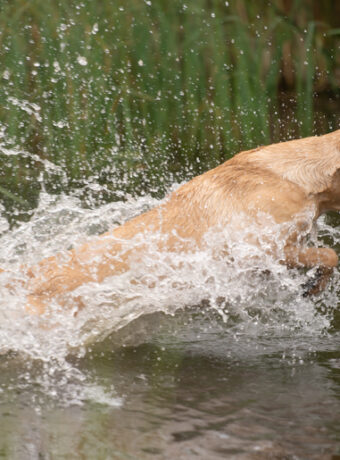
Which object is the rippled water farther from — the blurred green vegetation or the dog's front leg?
the blurred green vegetation

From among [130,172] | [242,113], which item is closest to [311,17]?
[242,113]

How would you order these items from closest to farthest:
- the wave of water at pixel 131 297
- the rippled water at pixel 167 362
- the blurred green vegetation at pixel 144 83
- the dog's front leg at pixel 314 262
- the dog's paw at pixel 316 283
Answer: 1. the rippled water at pixel 167 362
2. the wave of water at pixel 131 297
3. the dog's front leg at pixel 314 262
4. the dog's paw at pixel 316 283
5. the blurred green vegetation at pixel 144 83

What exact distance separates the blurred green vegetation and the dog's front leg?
2011 mm

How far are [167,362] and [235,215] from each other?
0.75 m

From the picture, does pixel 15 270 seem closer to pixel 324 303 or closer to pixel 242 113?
pixel 324 303

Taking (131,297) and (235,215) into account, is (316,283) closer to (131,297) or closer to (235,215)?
(235,215)

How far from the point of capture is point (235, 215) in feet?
12.6

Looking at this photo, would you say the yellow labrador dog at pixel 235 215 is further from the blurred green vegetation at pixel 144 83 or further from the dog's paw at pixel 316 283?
the blurred green vegetation at pixel 144 83

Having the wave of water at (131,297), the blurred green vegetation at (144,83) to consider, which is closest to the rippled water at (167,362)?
the wave of water at (131,297)

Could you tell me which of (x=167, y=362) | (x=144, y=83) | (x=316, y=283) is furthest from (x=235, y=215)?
(x=144, y=83)

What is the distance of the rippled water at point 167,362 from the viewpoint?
112 inches

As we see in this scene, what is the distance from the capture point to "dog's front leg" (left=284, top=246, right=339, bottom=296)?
152 inches

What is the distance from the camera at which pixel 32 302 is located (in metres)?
3.59

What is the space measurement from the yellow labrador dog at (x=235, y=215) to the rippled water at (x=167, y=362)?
0.27 ft
